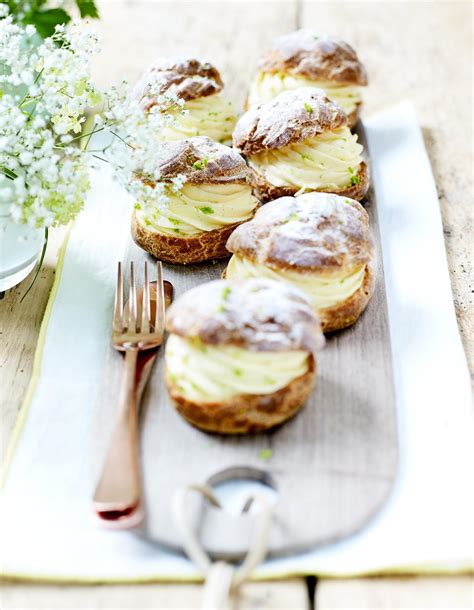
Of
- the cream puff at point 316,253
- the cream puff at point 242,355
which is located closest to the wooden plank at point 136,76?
the cream puff at point 242,355

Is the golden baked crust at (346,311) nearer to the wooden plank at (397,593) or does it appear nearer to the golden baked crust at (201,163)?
the golden baked crust at (201,163)

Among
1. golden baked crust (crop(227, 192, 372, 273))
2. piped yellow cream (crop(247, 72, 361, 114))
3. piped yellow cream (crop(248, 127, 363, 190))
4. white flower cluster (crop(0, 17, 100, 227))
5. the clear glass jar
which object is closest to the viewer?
white flower cluster (crop(0, 17, 100, 227))

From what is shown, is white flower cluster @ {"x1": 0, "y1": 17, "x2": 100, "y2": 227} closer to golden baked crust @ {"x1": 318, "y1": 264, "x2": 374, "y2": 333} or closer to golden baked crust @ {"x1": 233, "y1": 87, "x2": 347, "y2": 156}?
golden baked crust @ {"x1": 233, "y1": 87, "x2": 347, "y2": 156}

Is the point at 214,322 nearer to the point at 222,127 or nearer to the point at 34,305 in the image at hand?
the point at 34,305

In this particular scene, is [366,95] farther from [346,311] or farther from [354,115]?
[346,311]

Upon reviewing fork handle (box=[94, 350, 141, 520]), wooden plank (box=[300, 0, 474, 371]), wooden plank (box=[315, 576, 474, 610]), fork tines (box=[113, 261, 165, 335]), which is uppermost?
fork handle (box=[94, 350, 141, 520])

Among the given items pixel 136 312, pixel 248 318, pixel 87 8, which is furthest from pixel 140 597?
pixel 87 8

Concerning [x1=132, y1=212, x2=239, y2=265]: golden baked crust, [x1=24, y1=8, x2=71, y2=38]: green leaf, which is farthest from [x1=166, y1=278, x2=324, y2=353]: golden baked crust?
[x1=24, y1=8, x2=71, y2=38]: green leaf
